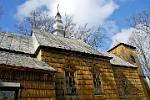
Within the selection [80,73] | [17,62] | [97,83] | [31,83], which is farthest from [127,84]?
[17,62]

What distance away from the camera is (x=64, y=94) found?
12117 millimetres

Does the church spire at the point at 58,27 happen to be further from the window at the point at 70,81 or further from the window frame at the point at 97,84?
the window at the point at 70,81

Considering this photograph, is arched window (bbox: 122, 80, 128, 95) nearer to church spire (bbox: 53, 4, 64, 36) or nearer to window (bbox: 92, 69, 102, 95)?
window (bbox: 92, 69, 102, 95)

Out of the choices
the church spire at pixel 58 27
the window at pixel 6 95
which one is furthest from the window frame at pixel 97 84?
the church spire at pixel 58 27

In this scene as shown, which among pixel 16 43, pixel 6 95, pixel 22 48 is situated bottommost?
pixel 6 95

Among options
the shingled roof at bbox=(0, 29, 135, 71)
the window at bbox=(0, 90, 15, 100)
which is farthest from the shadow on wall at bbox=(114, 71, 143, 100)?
the window at bbox=(0, 90, 15, 100)

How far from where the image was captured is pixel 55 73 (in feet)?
40.3

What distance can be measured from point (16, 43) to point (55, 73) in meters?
4.19

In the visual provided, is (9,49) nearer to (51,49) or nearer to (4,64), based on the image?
(51,49)

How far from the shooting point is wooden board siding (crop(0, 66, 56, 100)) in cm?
941

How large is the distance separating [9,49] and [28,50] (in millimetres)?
1411

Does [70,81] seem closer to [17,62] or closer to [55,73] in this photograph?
[55,73]

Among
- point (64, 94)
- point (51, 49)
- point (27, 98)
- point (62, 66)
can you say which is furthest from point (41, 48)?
point (27, 98)

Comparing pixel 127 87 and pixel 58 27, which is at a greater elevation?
pixel 58 27
